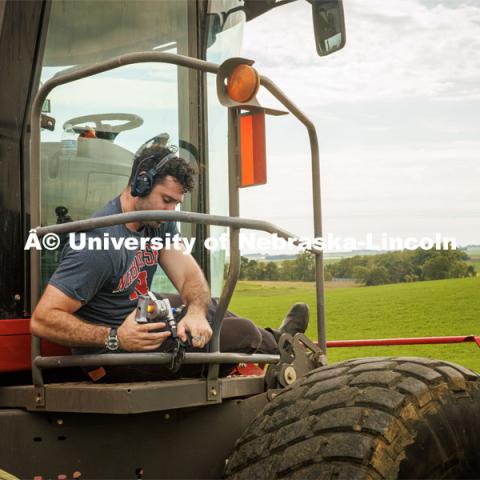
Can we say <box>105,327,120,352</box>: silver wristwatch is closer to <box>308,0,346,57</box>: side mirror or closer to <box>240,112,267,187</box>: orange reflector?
<box>240,112,267,187</box>: orange reflector

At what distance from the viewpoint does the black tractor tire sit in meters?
2.75

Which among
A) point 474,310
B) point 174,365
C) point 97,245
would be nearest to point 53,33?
point 97,245

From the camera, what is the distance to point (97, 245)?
318 centimetres

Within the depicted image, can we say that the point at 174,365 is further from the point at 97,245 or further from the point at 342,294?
the point at 342,294

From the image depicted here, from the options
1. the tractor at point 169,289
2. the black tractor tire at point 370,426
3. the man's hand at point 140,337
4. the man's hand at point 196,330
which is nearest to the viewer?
the black tractor tire at point 370,426

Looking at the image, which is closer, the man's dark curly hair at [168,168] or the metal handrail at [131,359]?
the metal handrail at [131,359]

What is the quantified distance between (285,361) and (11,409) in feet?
3.69

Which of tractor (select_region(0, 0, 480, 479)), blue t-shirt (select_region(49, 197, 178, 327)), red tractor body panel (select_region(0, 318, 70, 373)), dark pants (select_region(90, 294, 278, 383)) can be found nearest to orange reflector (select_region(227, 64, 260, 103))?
tractor (select_region(0, 0, 480, 479))

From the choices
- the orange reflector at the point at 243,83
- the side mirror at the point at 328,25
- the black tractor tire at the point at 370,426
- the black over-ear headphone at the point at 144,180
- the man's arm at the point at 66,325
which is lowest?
the black tractor tire at the point at 370,426

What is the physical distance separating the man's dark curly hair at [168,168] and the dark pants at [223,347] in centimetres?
52

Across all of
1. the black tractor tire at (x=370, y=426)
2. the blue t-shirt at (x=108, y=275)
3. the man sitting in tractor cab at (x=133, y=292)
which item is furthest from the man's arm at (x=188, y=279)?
the black tractor tire at (x=370, y=426)

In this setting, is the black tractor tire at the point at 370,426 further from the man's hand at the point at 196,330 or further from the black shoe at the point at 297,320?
the black shoe at the point at 297,320

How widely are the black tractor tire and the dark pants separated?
0.35 m

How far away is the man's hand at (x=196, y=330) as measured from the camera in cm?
314
